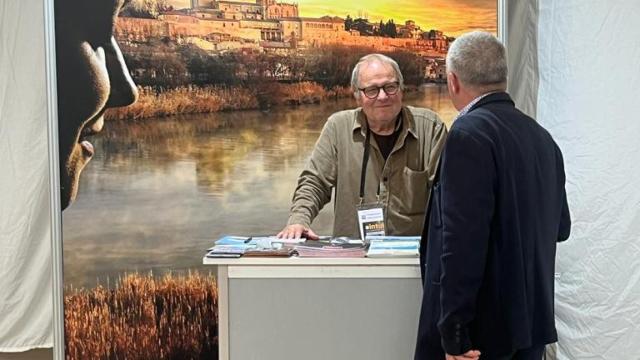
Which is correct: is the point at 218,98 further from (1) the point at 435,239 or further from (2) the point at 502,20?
(1) the point at 435,239

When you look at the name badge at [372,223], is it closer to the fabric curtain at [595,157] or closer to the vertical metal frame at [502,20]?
the fabric curtain at [595,157]

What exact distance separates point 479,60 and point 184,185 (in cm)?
156

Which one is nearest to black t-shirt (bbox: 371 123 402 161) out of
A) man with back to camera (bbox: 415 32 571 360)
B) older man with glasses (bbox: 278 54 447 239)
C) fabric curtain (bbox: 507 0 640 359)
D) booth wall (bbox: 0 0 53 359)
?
older man with glasses (bbox: 278 54 447 239)

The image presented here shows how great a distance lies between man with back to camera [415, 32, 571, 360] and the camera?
1.39m

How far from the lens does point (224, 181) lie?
272cm

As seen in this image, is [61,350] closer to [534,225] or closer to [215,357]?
[215,357]

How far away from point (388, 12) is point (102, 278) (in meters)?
1.62

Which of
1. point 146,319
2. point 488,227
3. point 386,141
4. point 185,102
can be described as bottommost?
point 146,319

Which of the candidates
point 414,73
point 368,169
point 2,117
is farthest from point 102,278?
point 414,73

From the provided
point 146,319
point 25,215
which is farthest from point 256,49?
point 25,215

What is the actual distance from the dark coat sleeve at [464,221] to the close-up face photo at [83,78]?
5.48 feet

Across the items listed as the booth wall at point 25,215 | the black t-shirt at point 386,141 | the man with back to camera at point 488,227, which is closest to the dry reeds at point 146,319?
the booth wall at point 25,215

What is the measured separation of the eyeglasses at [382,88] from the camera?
231 centimetres

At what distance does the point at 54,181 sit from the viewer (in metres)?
2.61
